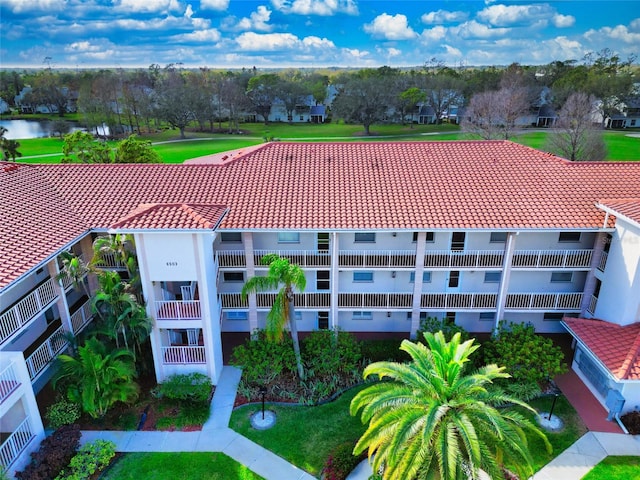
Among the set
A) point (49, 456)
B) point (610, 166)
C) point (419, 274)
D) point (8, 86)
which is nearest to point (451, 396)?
point (419, 274)

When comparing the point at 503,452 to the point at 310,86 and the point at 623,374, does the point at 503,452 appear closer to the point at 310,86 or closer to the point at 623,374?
the point at 623,374

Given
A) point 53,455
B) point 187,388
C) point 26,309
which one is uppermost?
point 26,309

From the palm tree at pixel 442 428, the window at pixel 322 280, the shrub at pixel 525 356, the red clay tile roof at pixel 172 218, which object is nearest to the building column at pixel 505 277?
the shrub at pixel 525 356

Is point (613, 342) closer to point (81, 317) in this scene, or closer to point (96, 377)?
point (96, 377)

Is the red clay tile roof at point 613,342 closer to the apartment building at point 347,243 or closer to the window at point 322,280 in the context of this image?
the apartment building at point 347,243

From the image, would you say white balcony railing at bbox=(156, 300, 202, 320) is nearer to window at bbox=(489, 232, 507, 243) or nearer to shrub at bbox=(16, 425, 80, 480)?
shrub at bbox=(16, 425, 80, 480)

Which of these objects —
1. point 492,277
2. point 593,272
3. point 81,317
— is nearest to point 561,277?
point 593,272
